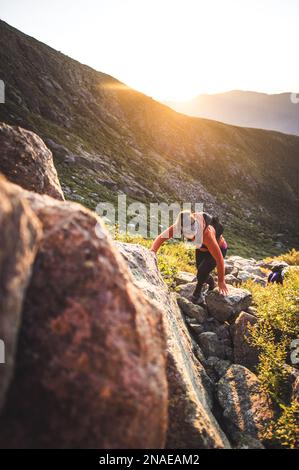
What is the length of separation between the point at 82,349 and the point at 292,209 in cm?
6024

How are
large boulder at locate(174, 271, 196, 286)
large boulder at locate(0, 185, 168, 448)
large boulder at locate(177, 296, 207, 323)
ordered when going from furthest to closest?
large boulder at locate(174, 271, 196, 286) → large boulder at locate(177, 296, 207, 323) → large boulder at locate(0, 185, 168, 448)

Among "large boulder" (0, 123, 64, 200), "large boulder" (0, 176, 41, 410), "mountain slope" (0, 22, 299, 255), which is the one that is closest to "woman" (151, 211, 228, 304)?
"large boulder" (0, 123, 64, 200)

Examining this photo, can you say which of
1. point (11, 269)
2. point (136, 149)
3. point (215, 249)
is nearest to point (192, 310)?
point (215, 249)

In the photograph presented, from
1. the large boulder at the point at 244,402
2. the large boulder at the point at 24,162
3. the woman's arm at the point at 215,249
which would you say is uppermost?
the large boulder at the point at 24,162

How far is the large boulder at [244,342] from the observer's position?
5.24 metres

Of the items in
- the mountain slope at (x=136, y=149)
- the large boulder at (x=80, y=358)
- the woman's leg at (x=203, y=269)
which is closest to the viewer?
the large boulder at (x=80, y=358)

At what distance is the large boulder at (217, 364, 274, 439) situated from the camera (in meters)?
4.05

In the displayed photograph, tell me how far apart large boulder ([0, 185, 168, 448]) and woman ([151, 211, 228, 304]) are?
3410 mm

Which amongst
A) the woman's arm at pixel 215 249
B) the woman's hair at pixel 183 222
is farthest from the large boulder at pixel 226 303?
the woman's hair at pixel 183 222

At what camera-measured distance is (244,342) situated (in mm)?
5363

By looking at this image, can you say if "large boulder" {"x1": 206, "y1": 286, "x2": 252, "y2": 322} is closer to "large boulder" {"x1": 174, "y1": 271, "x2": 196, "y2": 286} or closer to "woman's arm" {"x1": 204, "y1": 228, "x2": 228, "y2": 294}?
"woman's arm" {"x1": 204, "y1": 228, "x2": 228, "y2": 294}

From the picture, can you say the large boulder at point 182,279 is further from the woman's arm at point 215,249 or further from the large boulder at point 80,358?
the large boulder at point 80,358

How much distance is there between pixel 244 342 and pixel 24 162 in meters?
4.85

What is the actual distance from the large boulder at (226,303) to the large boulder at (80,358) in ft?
13.1
